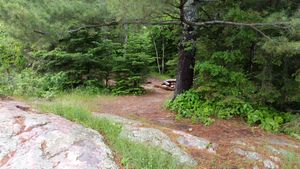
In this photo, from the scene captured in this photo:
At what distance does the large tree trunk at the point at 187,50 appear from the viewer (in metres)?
7.36

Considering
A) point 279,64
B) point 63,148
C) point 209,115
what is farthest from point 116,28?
point 63,148

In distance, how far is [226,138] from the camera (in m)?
5.59

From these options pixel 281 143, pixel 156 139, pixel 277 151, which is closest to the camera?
pixel 156 139

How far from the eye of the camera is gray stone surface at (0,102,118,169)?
9.96 feet

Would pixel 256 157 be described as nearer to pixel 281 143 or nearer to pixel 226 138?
pixel 226 138

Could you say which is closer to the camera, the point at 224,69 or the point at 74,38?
the point at 224,69

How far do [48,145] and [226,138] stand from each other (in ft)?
10.7

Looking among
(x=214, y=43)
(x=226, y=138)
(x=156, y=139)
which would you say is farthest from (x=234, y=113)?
(x=156, y=139)

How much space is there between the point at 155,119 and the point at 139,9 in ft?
7.82

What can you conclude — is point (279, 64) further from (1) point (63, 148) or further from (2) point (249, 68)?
(1) point (63, 148)

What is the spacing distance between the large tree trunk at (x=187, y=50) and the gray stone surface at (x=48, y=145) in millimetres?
4069

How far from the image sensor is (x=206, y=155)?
440cm

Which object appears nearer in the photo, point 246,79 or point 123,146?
point 123,146

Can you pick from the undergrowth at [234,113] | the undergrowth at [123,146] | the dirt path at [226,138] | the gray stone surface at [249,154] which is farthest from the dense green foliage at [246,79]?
the undergrowth at [123,146]
